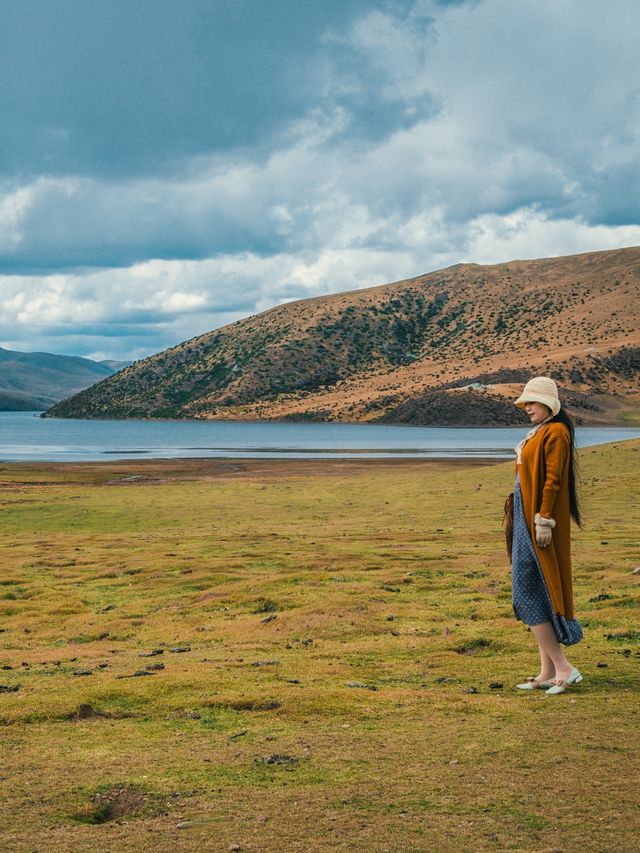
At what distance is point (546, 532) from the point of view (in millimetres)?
11211

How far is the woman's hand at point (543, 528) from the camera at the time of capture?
11.2 meters

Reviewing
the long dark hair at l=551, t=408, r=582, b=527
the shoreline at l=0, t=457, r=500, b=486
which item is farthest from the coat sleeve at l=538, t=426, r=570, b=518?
the shoreline at l=0, t=457, r=500, b=486

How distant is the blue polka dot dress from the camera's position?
1165cm

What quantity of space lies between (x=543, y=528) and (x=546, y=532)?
0.06 meters

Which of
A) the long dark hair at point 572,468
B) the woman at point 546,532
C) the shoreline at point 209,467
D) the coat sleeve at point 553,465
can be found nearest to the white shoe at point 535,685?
the woman at point 546,532

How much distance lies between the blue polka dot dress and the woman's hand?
0.36 meters

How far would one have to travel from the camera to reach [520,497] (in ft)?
38.9

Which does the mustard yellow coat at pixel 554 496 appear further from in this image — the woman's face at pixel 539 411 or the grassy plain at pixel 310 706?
the grassy plain at pixel 310 706

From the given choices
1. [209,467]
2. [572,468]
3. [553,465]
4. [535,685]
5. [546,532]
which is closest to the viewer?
[546,532]

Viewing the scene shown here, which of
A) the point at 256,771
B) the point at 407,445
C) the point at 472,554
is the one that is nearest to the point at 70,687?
the point at 256,771

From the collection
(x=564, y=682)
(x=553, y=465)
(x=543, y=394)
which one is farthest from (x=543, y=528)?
(x=564, y=682)

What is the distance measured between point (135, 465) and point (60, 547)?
63.7 meters

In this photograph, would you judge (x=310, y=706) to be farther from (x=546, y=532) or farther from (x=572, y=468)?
(x=572, y=468)

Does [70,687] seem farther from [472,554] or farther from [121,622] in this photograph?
[472,554]
